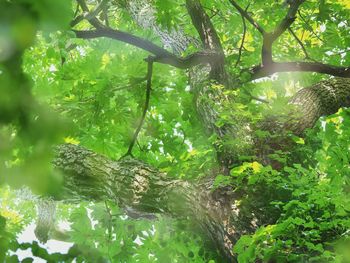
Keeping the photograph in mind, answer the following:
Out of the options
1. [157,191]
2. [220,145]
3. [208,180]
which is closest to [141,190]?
[157,191]

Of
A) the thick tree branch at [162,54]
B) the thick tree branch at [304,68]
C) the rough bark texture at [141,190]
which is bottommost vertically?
the rough bark texture at [141,190]

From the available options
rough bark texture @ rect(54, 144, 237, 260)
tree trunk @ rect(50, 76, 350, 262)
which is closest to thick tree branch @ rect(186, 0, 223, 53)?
tree trunk @ rect(50, 76, 350, 262)

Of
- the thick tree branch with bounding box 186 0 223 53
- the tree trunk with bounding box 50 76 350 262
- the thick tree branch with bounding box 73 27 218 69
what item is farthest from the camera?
the thick tree branch with bounding box 186 0 223 53

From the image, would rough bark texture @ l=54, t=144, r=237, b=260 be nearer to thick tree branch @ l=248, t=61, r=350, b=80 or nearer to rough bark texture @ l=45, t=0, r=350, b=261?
rough bark texture @ l=45, t=0, r=350, b=261

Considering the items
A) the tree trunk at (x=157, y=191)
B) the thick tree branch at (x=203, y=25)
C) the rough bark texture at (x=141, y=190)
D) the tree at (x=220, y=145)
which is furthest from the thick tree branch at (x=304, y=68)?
the rough bark texture at (x=141, y=190)

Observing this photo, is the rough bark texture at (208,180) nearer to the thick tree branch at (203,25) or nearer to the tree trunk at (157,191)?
the tree trunk at (157,191)

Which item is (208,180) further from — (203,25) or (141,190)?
(203,25)

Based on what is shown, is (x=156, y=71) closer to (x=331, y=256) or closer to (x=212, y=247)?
(x=212, y=247)

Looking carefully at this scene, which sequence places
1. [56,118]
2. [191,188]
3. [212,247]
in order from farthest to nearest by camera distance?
1. [212,247]
2. [191,188]
3. [56,118]

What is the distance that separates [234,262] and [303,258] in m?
0.67

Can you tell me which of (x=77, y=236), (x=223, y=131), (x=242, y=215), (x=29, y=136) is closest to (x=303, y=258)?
(x=242, y=215)

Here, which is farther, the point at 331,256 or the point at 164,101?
the point at 164,101

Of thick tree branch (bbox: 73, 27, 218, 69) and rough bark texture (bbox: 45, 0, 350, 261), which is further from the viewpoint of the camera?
thick tree branch (bbox: 73, 27, 218, 69)

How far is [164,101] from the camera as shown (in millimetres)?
5414
